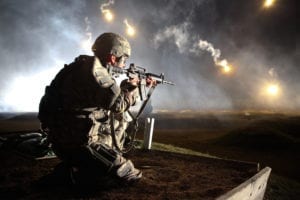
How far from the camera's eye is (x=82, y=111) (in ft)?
13.0

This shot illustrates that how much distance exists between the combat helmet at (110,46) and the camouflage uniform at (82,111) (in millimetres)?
826

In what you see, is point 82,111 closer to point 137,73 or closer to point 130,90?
point 130,90

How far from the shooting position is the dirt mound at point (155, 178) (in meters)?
3.78

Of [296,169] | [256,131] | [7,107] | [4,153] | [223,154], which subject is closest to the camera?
[4,153]

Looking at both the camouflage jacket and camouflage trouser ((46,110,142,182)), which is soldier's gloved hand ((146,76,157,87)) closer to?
the camouflage jacket

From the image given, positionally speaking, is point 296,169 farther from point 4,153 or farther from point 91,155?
point 4,153

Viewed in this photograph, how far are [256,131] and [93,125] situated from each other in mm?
16286

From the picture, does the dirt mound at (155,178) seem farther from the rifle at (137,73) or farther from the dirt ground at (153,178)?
the rifle at (137,73)

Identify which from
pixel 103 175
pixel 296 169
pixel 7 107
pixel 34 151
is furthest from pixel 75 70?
pixel 7 107

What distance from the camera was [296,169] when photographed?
1049 centimetres

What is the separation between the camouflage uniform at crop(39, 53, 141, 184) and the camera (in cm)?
380

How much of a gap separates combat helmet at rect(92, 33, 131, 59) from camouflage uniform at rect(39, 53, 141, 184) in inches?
32.5

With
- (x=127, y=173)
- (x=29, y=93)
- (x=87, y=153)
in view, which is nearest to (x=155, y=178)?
(x=127, y=173)

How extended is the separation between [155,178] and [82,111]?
1922 mm
